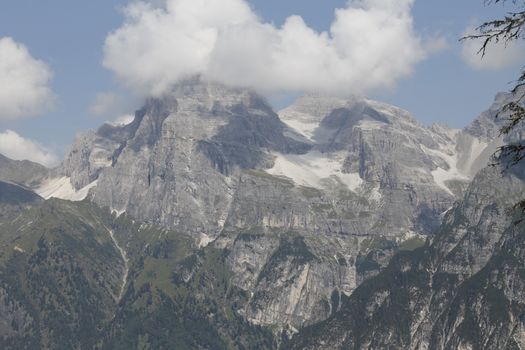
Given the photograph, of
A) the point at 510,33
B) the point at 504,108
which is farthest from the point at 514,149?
the point at 510,33

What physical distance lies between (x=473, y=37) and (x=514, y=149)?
433cm

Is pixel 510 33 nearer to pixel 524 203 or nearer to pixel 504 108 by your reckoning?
pixel 504 108

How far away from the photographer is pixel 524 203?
99.7ft

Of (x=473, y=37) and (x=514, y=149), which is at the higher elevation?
(x=473, y=37)

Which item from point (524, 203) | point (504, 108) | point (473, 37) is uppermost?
point (473, 37)

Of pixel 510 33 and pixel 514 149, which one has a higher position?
pixel 510 33

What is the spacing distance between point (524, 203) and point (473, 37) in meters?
6.28

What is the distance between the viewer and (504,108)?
3019 centimetres

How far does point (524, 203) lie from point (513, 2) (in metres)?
7.18

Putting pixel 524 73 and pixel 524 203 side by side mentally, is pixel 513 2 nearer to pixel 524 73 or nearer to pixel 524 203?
pixel 524 73

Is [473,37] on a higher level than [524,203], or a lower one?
higher

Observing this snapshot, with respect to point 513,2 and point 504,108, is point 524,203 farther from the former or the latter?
point 513,2

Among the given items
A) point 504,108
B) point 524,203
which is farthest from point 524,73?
point 524,203

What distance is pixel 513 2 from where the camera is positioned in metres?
29.5
